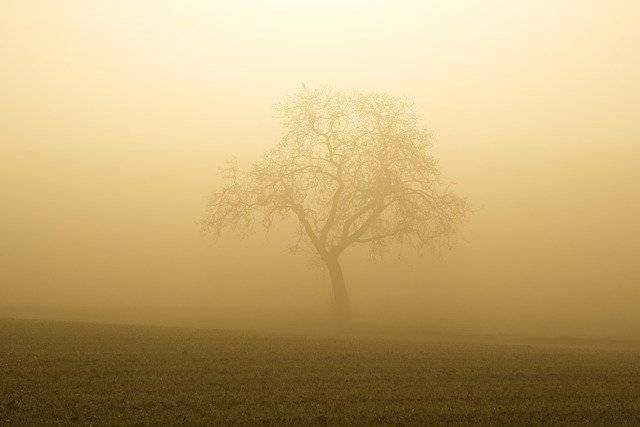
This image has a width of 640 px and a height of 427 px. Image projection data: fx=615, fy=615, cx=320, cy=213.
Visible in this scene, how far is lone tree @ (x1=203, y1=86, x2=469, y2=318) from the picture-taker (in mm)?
29203

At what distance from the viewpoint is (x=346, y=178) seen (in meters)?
30.1

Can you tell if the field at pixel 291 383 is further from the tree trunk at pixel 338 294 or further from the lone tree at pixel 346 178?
the tree trunk at pixel 338 294

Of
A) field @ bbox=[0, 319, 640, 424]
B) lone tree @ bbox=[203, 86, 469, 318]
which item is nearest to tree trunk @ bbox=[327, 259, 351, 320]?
lone tree @ bbox=[203, 86, 469, 318]

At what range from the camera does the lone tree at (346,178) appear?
1150 inches

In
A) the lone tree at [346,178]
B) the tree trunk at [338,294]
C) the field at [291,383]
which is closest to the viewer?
the field at [291,383]

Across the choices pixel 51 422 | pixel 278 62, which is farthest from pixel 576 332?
pixel 278 62

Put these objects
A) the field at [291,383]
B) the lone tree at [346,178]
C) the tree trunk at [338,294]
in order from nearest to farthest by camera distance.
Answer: the field at [291,383] < the lone tree at [346,178] < the tree trunk at [338,294]

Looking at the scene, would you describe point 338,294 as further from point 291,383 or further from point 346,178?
point 291,383

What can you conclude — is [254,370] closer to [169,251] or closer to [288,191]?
[288,191]

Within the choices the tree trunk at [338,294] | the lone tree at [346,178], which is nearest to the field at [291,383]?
the lone tree at [346,178]

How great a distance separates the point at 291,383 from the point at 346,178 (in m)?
18.4

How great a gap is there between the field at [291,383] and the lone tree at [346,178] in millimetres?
11852

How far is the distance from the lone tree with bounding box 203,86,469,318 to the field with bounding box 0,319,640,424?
11852 millimetres

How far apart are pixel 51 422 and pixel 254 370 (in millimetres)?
4973
